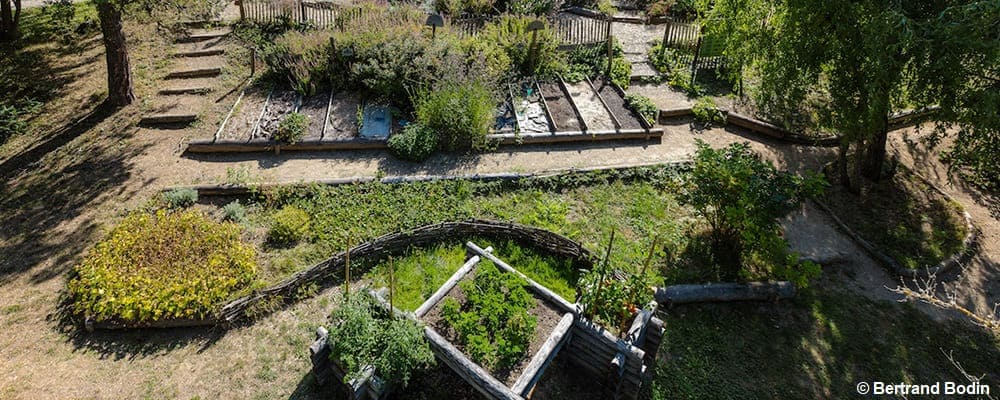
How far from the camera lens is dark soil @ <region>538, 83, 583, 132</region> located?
11.4m

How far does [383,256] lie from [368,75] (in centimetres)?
507

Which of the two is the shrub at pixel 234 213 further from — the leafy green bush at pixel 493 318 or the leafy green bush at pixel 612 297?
the leafy green bush at pixel 612 297

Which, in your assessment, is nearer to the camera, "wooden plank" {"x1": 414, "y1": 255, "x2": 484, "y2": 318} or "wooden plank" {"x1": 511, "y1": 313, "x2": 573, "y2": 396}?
"wooden plank" {"x1": 511, "y1": 313, "x2": 573, "y2": 396}

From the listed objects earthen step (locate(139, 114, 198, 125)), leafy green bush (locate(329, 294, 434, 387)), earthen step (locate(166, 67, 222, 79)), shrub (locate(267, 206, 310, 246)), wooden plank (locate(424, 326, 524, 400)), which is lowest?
wooden plank (locate(424, 326, 524, 400))

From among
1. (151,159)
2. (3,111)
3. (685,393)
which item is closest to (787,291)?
(685,393)

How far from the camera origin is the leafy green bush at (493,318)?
612cm

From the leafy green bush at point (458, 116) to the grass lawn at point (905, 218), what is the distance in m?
6.56

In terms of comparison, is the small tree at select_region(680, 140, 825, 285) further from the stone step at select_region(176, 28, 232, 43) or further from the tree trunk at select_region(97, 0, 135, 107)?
the stone step at select_region(176, 28, 232, 43)

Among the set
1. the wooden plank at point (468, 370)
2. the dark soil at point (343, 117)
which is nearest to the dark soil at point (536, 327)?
the wooden plank at point (468, 370)

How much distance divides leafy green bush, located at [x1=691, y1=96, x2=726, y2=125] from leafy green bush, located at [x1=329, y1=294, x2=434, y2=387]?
8.42 m

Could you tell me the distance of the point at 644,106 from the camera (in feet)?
38.9

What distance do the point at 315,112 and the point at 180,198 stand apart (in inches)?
129

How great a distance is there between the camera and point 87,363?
675 cm

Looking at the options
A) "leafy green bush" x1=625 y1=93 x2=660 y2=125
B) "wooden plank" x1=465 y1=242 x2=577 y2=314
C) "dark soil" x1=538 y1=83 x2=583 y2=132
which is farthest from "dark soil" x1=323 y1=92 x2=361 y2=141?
"leafy green bush" x1=625 y1=93 x2=660 y2=125
